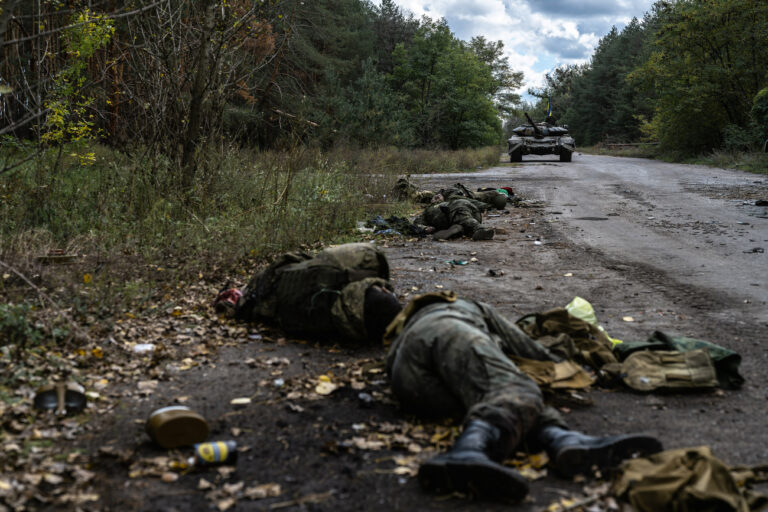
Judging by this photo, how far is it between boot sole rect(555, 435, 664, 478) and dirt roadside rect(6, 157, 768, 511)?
70mm

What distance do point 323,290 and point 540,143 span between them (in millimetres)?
25382

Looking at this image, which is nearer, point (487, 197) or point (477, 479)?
point (477, 479)

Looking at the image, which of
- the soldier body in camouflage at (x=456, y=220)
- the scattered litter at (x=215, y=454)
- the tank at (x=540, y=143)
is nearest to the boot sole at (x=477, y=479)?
the scattered litter at (x=215, y=454)

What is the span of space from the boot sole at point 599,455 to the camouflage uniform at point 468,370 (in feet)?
0.77

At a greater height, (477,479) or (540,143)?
(540,143)

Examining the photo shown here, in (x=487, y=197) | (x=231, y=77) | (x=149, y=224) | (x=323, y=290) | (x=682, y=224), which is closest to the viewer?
(x=323, y=290)

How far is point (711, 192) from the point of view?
13.1m

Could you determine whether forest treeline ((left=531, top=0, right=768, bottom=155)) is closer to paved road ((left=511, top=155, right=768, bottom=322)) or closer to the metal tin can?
paved road ((left=511, top=155, right=768, bottom=322))

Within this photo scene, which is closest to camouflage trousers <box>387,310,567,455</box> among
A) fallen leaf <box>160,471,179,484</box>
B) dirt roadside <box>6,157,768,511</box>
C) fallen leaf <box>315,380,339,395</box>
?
dirt roadside <box>6,157,768,511</box>

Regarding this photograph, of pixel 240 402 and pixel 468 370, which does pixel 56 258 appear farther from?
pixel 468 370

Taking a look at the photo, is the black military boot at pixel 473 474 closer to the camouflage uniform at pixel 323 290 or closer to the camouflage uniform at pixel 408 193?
the camouflage uniform at pixel 323 290

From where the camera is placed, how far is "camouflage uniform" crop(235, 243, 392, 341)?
423 cm

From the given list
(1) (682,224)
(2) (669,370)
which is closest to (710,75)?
(1) (682,224)

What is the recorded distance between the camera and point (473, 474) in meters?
2.30
